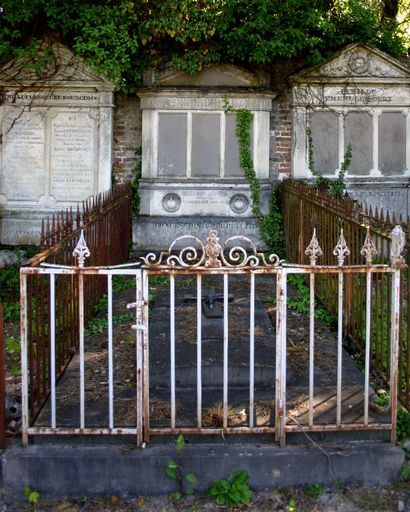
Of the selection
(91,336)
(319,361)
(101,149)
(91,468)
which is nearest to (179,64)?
(101,149)

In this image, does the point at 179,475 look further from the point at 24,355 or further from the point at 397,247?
the point at 397,247

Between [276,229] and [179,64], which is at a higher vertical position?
[179,64]

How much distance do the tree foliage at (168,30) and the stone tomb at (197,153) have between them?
1.20 ft

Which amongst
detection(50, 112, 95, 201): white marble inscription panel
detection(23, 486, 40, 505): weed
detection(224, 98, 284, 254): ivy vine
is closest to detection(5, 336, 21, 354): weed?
detection(23, 486, 40, 505): weed

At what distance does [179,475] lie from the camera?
4020mm

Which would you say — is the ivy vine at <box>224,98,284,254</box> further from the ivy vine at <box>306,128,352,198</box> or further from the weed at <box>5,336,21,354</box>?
the weed at <box>5,336,21,354</box>

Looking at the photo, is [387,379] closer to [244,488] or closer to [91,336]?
[244,488]

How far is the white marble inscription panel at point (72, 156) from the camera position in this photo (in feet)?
36.4

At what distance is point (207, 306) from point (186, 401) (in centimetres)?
170

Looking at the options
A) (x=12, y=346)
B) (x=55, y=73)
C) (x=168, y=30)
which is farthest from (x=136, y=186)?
(x=12, y=346)

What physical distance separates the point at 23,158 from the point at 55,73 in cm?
142

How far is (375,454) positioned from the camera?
4109 millimetres

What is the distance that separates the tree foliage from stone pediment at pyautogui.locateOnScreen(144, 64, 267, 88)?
15 centimetres

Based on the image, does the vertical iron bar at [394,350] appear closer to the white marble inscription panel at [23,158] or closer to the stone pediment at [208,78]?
the stone pediment at [208,78]
